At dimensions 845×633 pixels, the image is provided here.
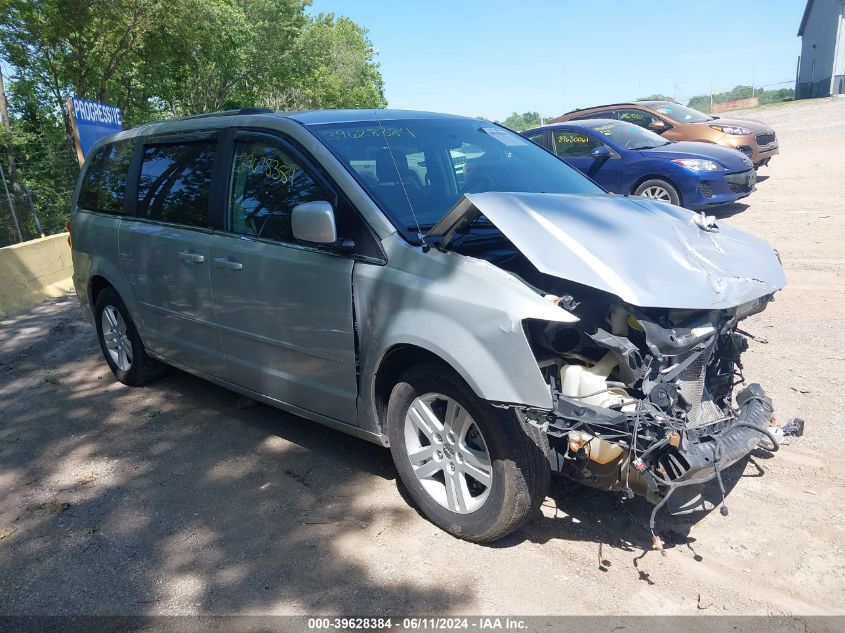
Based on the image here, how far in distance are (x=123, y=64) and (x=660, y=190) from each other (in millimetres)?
15847

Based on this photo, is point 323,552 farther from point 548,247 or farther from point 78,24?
point 78,24

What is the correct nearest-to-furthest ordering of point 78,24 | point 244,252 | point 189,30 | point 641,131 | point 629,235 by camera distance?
1. point 629,235
2. point 244,252
3. point 641,131
4. point 78,24
5. point 189,30

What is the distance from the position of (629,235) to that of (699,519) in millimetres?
1431

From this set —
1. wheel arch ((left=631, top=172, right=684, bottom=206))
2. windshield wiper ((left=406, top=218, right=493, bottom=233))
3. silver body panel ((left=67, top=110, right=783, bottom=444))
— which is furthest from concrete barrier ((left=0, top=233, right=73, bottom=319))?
wheel arch ((left=631, top=172, right=684, bottom=206))

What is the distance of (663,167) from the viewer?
33.4 feet

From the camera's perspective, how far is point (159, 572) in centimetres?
329

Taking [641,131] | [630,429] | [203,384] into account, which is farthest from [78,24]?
[630,429]

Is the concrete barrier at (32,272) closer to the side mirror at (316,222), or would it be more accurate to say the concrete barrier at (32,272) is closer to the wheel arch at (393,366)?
the side mirror at (316,222)

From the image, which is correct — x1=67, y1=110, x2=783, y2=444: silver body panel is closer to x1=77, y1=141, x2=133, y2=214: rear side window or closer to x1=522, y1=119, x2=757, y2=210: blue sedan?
x1=77, y1=141, x2=133, y2=214: rear side window

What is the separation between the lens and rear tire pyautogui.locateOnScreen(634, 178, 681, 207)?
10227 mm

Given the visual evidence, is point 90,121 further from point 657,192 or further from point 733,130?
point 733,130

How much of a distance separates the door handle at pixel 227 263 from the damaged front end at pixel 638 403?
1864mm

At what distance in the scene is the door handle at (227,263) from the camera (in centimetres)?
411

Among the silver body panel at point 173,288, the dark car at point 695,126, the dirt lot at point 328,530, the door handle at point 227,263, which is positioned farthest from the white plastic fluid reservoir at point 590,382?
the dark car at point 695,126
